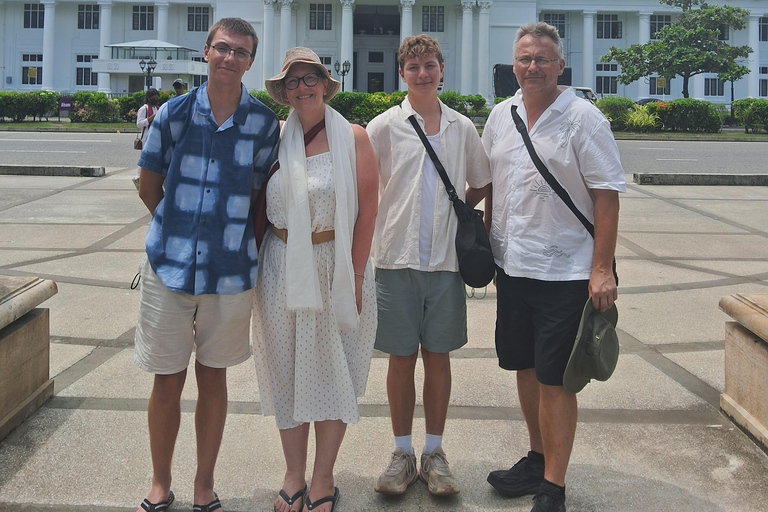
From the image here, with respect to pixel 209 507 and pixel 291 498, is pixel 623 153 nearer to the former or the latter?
pixel 291 498

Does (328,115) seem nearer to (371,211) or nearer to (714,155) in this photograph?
(371,211)

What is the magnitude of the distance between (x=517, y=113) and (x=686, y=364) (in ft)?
8.57

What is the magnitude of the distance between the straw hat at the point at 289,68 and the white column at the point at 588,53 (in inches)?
2389

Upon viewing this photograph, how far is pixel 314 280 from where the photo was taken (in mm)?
3105

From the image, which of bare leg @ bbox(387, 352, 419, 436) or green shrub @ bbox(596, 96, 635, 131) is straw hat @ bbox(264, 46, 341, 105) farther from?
green shrub @ bbox(596, 96, 635, 131)

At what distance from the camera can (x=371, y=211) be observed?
3.25m

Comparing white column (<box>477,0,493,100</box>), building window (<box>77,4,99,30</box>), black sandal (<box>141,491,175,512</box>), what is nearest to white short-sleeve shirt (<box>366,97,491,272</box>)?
black sandal (<box>141,491,175,512</box>)

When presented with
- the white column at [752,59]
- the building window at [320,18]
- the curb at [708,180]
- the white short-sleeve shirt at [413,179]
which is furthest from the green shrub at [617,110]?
the white column at [752,59]

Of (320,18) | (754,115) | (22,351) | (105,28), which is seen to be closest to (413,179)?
(22,351)

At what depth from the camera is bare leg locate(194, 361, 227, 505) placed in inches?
127

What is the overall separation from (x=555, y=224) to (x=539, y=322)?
1.41ft

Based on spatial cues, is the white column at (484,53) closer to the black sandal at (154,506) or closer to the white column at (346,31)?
the white column at (346,31)

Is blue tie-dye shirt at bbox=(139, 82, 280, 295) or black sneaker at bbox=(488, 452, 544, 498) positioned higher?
blue tie-dye shirt at bbox=(139, 82, 280, 295)

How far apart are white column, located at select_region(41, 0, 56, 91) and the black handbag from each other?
6461 centimetres
